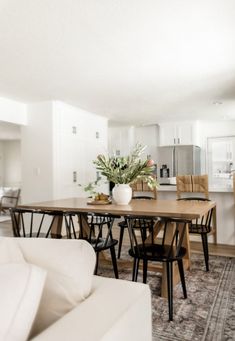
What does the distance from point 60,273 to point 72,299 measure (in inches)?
3.5

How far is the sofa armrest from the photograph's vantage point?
0.76 meters

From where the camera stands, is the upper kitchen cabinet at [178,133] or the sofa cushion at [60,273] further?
the upper kitchen cabinet at [178,133]

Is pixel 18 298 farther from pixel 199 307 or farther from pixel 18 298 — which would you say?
pixel 199 307

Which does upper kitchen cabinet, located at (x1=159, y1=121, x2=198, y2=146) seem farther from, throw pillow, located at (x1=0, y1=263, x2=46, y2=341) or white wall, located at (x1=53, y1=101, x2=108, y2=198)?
throw pillow, located at (x1=0, y1=263, x2=46, y2=341)

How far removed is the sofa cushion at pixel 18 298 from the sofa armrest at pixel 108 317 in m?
0.05

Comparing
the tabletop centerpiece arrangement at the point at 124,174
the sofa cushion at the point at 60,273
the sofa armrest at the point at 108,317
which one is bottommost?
the sofa armrest at the point at 108,317

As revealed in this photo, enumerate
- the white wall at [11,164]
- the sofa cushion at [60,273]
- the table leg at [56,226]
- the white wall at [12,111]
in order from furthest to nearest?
the white wall at [11,164] < the white wall at [12,111] < the table leg at [56,226] < the sofa cushion at [60,273]

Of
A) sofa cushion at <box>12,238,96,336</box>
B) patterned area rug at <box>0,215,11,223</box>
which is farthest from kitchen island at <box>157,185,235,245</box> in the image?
patterned area rug at <box>0,215,11,223</box>

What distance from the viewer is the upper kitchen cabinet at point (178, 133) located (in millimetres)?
7000

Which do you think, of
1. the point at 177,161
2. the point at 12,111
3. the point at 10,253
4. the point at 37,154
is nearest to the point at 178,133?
the point at 177,161

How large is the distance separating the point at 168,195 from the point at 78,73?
2.16m

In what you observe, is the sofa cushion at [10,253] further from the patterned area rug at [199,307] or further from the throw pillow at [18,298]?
the patterned area rug at [199,307]

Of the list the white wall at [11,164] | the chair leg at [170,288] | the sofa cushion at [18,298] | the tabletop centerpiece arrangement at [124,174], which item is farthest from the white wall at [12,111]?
the white wall at [11,164]

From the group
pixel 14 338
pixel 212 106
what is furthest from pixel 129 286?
pixel 212 106
